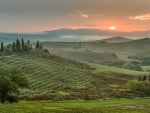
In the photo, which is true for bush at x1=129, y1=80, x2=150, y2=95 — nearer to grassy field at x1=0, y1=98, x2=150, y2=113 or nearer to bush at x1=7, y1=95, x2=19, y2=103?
grassy field at x1=0, y1=98, x2=150, y2=113

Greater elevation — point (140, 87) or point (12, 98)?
point (12, 98)

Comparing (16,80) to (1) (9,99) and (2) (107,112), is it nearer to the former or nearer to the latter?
(1) (9,99)

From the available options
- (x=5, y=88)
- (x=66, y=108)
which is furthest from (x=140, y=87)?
(x=66, y=108)

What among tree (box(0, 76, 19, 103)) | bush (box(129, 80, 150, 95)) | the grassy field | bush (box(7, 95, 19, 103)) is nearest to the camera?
the grassy field

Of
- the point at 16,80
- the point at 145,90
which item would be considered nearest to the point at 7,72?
the point at 16,80

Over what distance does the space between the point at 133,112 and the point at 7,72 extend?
5723cm

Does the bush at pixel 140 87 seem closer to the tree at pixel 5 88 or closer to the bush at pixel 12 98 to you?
the bush at pixel 12 98

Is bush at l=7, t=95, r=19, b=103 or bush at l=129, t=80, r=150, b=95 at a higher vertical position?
bush at l=7, t=95, r=19, b=103

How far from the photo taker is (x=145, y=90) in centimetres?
18612

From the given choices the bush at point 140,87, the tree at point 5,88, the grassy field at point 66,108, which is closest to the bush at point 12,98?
the tree at point 5,88

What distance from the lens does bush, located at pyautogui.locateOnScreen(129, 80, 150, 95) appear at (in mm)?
185575

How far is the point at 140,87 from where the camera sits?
623 ft

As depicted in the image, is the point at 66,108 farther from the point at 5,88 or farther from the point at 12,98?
the point at 12,98

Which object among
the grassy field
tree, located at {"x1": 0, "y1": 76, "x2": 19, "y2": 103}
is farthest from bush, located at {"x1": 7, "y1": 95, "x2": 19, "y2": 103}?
the grassy field
